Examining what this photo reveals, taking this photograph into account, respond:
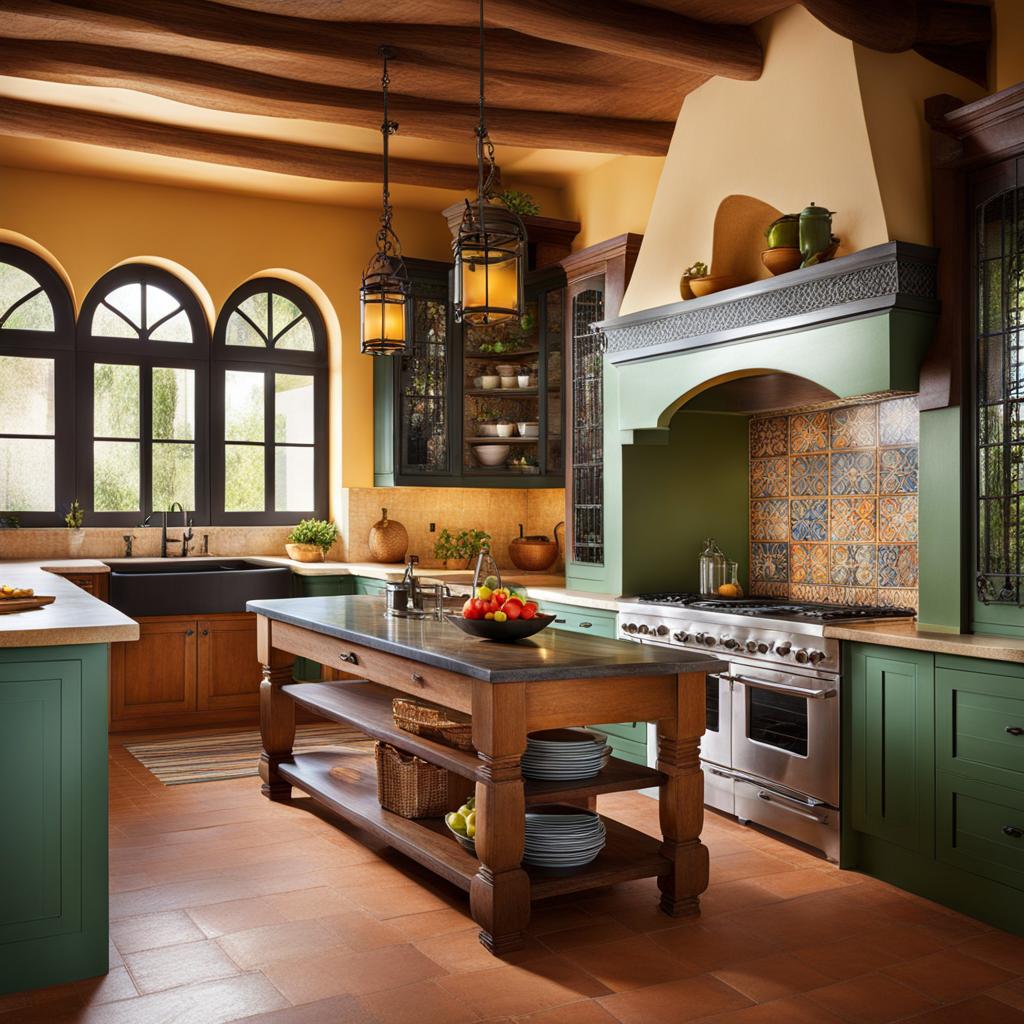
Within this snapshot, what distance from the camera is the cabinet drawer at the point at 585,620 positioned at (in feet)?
19.0

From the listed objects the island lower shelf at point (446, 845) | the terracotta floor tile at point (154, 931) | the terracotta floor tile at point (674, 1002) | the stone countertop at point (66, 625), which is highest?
the stone countertop at point (66, 625)

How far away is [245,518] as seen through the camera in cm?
783

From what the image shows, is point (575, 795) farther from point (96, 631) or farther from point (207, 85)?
point (207, 85)

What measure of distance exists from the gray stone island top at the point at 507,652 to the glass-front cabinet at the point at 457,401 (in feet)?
A: 9.15

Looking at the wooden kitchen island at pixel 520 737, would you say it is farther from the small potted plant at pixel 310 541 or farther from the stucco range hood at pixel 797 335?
the small potted plant at pixel 310 541

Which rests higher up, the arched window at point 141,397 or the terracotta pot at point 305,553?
the arched window at point 141,397

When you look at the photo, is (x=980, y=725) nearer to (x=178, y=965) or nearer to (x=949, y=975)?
(x=949, y=975)

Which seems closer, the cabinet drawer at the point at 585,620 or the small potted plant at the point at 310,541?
the cabinet drawer at the point at 585,620

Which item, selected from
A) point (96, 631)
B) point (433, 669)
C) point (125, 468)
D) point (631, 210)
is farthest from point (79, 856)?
point (631, 210)

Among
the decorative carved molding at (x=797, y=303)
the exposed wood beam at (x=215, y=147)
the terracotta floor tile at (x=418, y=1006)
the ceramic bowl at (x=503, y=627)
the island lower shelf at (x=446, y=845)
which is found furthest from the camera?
the exposed wood beam at (x=215, y=147)

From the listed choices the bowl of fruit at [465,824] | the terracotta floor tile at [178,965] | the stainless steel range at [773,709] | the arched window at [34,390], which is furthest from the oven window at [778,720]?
the arched window at [34,390]

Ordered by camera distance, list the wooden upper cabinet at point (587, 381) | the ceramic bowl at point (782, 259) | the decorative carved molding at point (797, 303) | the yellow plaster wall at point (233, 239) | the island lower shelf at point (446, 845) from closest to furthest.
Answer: the island lower shelf at point (446, 845) → the decorative carved molding at point (797, 303) → the ceramic bowl at point (782, 259) → the wooden upper cabinet at point (587, 381) → the yellow plaster wall at point (233, 239)

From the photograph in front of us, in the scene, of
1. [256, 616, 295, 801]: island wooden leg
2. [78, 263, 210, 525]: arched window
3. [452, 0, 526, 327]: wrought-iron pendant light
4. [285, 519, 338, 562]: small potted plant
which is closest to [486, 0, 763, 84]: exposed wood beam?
[452, 0, 526, 327]: wrought-iron pendant light

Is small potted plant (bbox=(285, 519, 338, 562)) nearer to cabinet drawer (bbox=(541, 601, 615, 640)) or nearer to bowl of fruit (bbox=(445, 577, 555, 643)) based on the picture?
cabinet drawer (bbox=(541, 601, 615, 640))
